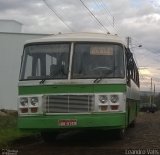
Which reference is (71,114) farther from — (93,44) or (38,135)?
(38,135)

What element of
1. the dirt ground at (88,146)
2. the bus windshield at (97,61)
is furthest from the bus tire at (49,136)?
the bus windshield at (97,61)

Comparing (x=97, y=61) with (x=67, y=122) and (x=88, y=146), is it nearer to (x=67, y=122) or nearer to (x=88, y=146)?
(x=67, y=122)

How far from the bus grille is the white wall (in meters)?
21.8

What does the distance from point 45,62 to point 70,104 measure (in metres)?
1.61

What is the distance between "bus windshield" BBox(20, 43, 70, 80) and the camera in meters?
14.9

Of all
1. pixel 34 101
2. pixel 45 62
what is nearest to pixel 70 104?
pixel 34 101

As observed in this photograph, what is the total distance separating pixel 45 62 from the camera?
15305 millimetres

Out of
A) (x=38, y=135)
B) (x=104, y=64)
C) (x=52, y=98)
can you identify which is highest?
(x=104, y=64)

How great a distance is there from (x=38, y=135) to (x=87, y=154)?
6.47 m

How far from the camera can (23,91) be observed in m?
14.9

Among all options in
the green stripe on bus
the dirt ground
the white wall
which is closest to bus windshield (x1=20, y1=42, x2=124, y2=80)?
the green stripe on bus

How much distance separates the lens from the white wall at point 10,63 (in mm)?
36000

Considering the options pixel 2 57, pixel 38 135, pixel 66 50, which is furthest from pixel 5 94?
pixel 66 50

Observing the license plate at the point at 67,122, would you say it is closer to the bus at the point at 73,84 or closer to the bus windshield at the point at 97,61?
the bus at the point at 73,84
